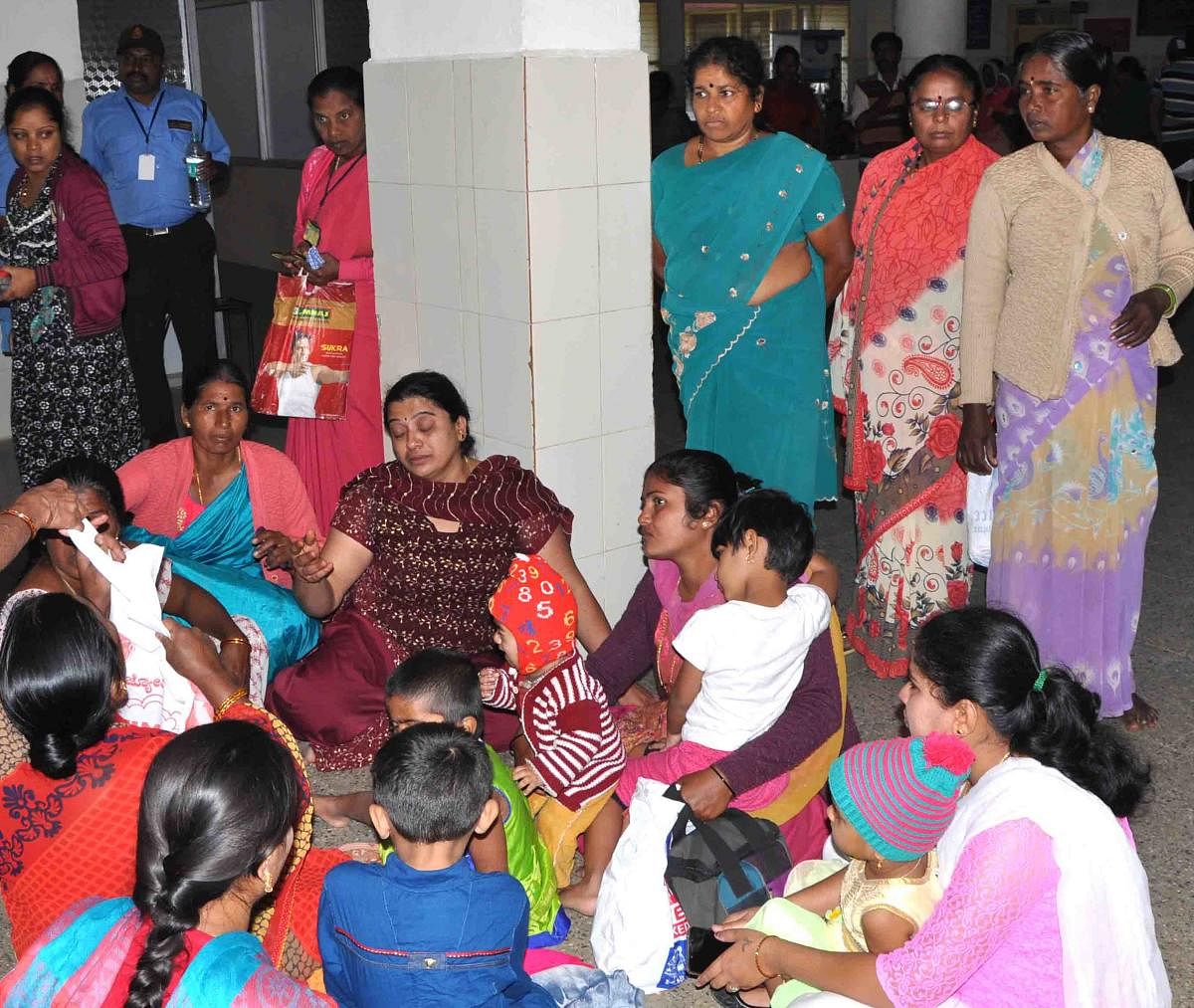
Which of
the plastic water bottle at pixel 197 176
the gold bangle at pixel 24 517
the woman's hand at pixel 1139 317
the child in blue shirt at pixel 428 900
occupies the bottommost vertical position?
the child in blue shirt at pixel 428 900

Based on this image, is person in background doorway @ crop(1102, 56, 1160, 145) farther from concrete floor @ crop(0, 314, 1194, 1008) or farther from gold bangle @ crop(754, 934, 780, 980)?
gold bangle @ crop(754, 934, 780, 980)

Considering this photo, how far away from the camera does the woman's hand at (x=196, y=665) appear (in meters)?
2.98

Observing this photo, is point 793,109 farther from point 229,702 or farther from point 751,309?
point 229,702

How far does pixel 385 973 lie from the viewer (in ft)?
7.14

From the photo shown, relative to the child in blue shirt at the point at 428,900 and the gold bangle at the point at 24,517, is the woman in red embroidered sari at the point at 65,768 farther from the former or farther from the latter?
the gold bangle at the point at 24,517

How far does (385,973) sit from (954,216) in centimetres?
266

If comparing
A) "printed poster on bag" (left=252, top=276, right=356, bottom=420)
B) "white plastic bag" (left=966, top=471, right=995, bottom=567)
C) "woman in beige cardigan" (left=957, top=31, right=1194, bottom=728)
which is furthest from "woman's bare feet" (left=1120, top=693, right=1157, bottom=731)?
"printed poster on bag" (left=252, top=276, right=356, bottom=420)

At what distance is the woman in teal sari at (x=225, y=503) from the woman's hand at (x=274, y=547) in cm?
33

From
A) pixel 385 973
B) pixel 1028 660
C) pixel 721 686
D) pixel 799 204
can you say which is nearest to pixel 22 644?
pixel 385 973

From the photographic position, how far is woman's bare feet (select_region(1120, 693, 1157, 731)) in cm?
372

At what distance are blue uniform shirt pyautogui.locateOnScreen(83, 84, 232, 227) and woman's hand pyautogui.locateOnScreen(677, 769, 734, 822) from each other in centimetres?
427

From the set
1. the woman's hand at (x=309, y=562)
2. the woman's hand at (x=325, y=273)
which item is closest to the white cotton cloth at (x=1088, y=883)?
the woman's hand at (x=309, y=562)

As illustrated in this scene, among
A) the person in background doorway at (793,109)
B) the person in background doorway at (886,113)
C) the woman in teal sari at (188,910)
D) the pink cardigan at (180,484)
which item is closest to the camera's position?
the woman in teal sari at (188,910)

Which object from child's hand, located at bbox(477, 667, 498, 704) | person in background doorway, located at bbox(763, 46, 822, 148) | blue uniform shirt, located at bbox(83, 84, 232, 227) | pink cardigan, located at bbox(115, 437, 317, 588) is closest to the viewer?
child's hand, located at bbox(477, 667, 498, 704)
